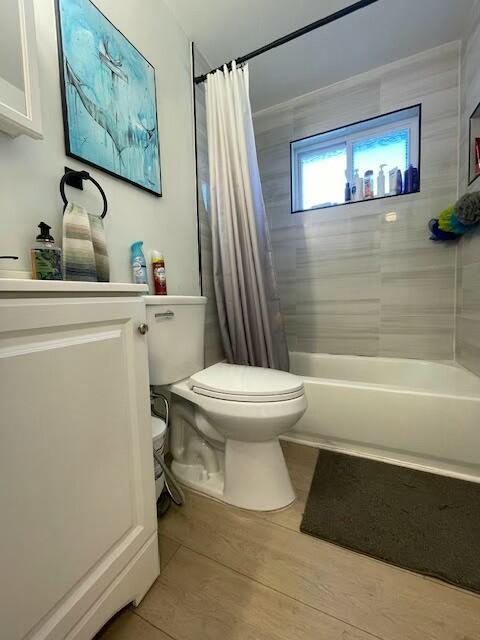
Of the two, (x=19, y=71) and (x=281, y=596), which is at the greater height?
(x=19, y=71)

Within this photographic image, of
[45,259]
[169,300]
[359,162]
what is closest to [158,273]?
[169,300]

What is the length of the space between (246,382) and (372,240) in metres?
1.43

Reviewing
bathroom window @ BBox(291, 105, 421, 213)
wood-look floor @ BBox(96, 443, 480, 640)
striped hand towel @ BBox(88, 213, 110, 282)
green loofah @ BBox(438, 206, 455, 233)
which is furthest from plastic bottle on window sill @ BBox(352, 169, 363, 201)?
wood-look floor @ BBox(96, 443, 480, 640)

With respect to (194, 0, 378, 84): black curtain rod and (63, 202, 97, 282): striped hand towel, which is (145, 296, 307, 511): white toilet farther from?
(194, 0, 378, 84): black curtain rod

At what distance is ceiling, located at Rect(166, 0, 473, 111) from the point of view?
132cm

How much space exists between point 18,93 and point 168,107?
84 centimetres

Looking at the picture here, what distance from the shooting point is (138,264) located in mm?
1088

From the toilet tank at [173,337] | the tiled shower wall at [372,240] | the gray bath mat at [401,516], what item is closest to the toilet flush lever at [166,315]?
the toilet tank at [173,337]

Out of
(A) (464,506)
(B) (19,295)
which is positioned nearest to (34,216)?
(B) (19,295)

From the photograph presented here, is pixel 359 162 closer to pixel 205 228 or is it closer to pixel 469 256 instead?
pixel 469 256

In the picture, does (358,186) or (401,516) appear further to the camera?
(358,186)

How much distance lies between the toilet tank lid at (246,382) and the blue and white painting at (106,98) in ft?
2.86

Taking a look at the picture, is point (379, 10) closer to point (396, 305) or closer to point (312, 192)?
point (312, 192)

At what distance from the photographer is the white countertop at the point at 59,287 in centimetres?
41
